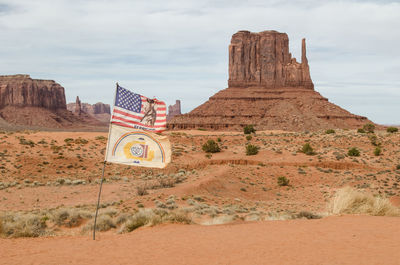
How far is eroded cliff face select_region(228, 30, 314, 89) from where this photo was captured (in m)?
124

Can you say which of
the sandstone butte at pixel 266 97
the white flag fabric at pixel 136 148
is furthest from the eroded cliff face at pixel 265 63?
the white flag fabric at pixel 136 148

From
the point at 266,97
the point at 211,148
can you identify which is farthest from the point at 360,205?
the point at 266,97

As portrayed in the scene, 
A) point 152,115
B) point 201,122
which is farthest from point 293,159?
point 201,122

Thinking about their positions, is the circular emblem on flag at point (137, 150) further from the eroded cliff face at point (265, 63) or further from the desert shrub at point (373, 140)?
the eroded cliff face at point (265, 63)

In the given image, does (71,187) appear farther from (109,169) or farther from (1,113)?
(1,113)

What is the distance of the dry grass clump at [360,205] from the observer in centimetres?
1486

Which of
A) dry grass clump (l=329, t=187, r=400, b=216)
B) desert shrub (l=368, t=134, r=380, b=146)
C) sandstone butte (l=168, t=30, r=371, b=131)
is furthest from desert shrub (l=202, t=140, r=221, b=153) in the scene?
sandstone butte (l=168, t=30, r=371, b=131)

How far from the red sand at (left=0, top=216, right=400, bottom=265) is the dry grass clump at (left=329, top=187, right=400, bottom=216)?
59.7 inches

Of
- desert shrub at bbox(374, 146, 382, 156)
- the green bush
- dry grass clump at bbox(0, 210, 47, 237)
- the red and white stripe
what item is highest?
the red and white stripe

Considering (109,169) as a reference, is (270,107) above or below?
above

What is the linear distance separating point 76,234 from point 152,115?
5008 millimetres

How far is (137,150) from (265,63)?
119778 mm

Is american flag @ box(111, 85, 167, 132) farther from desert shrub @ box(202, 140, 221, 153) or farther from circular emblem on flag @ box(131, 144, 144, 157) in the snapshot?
desert shrub @ box(202, 140, 221, 153)

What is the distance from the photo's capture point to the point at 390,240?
34.8ft
